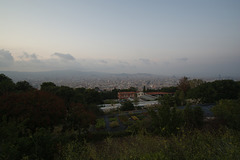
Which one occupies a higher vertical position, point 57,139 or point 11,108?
point 11,108

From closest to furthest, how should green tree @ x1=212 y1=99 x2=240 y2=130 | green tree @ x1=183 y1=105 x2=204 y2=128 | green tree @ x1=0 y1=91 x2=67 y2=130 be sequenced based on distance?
green tree @ x1=0 y1=91 x2=67 y2=130 < green tree @ x1=212 y1=99 x2=240 y2=130 < green tree @ x1=183 y1=105 x2=204 y2=128

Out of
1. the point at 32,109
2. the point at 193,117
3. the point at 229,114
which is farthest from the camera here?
the point at 193,117

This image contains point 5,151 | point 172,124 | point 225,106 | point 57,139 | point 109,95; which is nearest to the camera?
point 5,151

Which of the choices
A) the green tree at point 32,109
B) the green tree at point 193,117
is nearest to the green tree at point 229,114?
the green tree at point 193,117

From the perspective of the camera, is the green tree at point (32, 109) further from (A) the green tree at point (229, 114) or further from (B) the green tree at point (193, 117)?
(A) the green tree at point (229, 114)

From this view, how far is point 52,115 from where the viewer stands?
23.2 feet

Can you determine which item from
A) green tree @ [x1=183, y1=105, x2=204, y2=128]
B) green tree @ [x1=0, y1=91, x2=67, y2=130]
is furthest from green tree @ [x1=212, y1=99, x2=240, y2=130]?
green tree @ [x1=0, y1=91, x2=67, y2=130]

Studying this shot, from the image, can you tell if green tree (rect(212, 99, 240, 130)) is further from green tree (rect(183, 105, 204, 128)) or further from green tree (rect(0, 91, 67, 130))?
green tree (rect(0, 91, 67, 130))

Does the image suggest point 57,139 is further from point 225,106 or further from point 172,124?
point 225,106

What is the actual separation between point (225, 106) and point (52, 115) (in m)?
12.2

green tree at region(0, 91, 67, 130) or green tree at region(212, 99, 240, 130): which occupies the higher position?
green tree at region(0, 91, 67, 130)

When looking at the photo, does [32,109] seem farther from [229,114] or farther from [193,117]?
[229,114]

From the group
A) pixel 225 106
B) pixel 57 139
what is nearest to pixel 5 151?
pixel 57 139

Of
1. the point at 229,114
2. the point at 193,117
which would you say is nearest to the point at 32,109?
the point at 193,117
